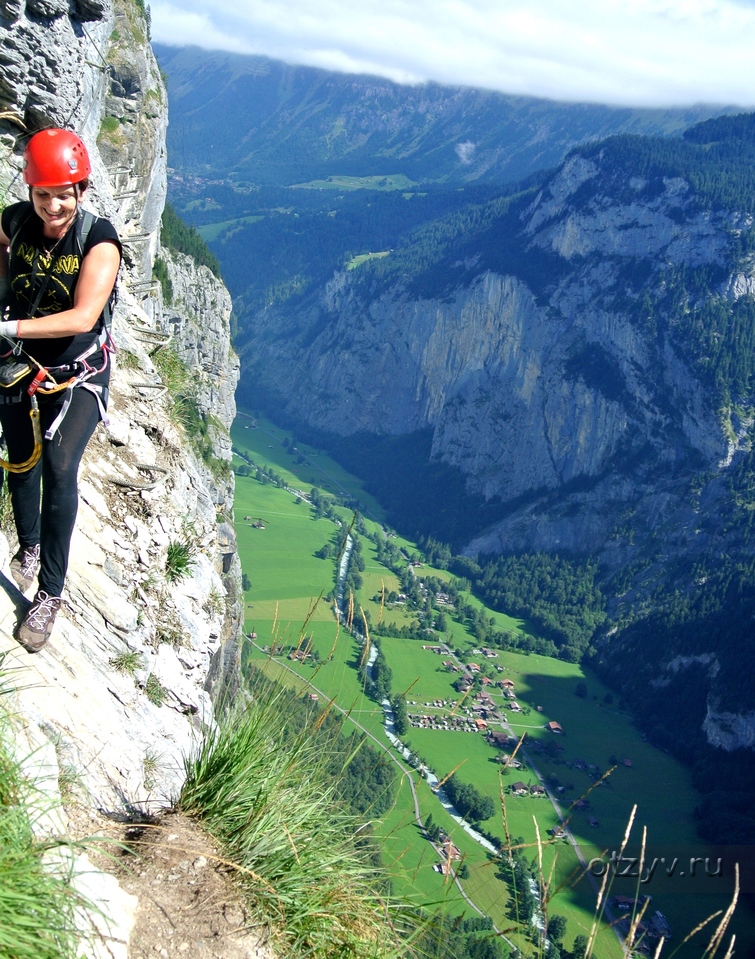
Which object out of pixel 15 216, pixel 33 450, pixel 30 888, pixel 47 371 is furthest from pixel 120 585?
pixel 30 888

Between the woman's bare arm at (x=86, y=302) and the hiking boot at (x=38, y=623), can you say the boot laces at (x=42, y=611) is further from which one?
the woman's bare arm at (x=86, y=302)

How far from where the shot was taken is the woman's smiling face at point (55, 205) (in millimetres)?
4711

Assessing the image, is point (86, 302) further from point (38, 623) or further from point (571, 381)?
point (571, 381)

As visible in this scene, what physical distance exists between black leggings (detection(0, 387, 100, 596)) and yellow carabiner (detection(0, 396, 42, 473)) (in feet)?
0.11

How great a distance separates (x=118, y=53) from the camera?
39750 millimetres

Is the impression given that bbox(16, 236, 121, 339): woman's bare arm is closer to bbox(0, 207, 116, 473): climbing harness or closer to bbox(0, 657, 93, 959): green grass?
bbox(0, 207, 116, 473): climbing harness

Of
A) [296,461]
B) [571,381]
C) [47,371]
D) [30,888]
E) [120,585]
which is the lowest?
Answer: [296,461]

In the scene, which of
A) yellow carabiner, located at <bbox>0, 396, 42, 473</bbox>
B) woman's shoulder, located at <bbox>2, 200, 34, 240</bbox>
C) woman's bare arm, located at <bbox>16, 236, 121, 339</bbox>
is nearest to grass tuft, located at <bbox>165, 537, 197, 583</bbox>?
yellow carabiner, located at <bbox>0, 396, 42, 473</bbox>

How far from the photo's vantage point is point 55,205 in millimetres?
4734

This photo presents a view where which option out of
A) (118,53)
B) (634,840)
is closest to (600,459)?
(634,840)

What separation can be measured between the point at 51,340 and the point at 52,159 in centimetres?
109

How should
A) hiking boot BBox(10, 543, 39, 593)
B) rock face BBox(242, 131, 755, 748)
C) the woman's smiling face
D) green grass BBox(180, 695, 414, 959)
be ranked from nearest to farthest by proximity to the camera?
green grass BBox(180, 695, 414, 959) → the woman's smiling face → hiking boot BBox(10, 543, 39, 593) → rock face BBox(242, 131, 755, 748)

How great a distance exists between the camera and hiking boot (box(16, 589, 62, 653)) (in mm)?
5227

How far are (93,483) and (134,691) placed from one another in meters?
2.37
